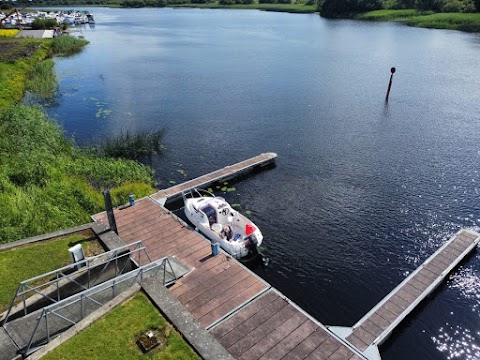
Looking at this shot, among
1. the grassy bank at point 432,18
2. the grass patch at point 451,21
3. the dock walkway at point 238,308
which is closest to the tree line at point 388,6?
the grassy bank at point 432,18

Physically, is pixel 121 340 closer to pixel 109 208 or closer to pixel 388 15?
pixel 109 208

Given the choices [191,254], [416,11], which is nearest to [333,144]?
[191,254]

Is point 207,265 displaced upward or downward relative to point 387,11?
downward

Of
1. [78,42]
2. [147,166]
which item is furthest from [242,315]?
[78,42]

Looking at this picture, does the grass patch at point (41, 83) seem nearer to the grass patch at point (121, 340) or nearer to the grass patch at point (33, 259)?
the grass patch at point (33, 259)

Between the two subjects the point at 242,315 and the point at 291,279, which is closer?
the point at 242,315

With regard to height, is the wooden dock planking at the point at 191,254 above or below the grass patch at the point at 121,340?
below

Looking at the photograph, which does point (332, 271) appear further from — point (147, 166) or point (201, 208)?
point (147, 166)

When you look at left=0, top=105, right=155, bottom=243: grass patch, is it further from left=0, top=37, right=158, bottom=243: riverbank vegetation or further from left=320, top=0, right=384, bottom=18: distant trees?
left=320, top=0, right=384, bottom=18: distant trees
